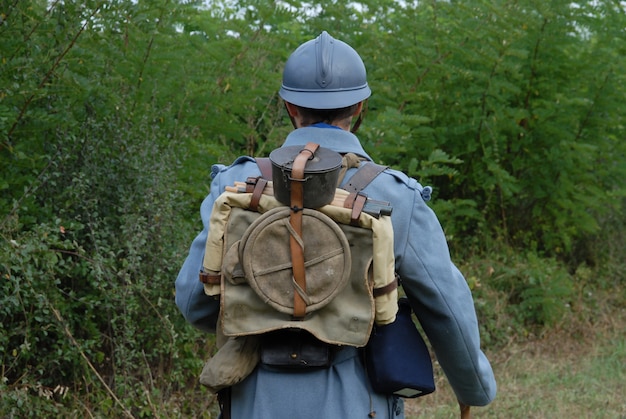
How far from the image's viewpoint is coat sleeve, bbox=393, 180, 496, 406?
2.48 meters

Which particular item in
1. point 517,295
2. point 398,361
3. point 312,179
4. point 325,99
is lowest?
point 517,295

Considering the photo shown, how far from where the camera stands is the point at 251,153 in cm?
616

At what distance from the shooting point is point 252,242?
2.30m

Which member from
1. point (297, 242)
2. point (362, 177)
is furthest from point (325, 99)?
point (297, 242)

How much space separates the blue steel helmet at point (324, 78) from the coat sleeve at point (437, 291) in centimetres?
35

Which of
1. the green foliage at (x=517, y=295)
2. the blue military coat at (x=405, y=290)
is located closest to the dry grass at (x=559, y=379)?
the green foliage at (x=517, y=295)

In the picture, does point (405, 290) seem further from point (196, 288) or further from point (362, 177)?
point (196, 288)

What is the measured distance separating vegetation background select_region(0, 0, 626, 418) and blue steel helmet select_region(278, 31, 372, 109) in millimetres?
2047

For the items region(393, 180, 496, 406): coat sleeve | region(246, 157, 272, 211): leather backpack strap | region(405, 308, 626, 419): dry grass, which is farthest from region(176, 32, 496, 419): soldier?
region(405, 308, 626, 419): dry grass

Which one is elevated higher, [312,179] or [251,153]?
[312,179]

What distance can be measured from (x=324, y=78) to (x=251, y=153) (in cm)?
360

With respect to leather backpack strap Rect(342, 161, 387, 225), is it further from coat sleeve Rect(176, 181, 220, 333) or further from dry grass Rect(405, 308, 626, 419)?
dry grass Rect(405, 308, 626, 419)

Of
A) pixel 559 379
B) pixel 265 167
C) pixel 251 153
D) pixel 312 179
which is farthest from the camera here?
pixel 559 379

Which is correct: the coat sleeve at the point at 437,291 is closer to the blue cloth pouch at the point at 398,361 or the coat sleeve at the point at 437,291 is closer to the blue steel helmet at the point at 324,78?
the blue cloth pouch at the point at 398,361
